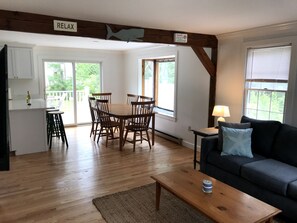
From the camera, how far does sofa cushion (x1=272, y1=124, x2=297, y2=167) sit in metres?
2.94

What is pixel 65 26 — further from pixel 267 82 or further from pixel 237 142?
pixel 267 82

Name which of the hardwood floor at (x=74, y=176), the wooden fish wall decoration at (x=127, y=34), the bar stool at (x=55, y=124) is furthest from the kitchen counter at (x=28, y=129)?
the wooden fish wall decoration at (x=127, y=34)

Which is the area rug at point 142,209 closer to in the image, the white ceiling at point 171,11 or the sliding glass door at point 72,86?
the white ceiling at point 171,11

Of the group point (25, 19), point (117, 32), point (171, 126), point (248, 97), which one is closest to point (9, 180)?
point (25, 19)

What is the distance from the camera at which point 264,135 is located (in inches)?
129

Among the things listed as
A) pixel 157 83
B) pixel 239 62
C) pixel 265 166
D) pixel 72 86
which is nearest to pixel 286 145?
pixel 265 166

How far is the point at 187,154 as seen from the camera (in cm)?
471

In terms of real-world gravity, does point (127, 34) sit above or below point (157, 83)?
above

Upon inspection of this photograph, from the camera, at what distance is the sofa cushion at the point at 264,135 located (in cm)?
321

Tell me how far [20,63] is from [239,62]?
5076 mm

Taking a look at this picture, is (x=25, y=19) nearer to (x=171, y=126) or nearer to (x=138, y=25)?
(x=138, y=25)

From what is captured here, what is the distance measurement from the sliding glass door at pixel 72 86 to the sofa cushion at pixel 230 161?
15.2 ft

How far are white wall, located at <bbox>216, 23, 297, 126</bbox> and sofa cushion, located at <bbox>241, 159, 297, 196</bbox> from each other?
856mm

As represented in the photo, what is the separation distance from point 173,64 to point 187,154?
2.23 meters
